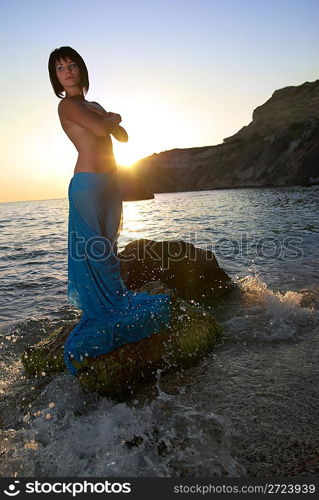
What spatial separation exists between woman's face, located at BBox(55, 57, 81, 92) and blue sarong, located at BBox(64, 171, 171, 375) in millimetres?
934

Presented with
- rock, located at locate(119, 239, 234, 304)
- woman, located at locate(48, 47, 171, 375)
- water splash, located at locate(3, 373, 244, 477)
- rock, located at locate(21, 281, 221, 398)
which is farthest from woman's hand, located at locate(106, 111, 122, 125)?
rock, located at locate(119, 239, 234, 304)

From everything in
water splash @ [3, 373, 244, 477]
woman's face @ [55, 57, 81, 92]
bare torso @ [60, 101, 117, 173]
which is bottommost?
water splash @ [3, 373, 244, 477]

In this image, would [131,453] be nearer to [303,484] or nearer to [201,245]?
[303,484]

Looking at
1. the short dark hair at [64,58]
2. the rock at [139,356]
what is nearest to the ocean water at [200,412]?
the rock at [139,356]

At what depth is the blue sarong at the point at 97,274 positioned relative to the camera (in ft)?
11.7

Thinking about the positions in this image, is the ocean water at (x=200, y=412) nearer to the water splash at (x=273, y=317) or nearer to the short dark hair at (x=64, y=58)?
the water splash at (x=273, y=317)

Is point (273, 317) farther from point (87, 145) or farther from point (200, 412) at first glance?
point (87, 145)

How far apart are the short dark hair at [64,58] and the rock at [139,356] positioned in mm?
2831

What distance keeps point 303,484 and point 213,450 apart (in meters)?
0.67

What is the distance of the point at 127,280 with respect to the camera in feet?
24.7

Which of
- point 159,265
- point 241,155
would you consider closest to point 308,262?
point 159,265

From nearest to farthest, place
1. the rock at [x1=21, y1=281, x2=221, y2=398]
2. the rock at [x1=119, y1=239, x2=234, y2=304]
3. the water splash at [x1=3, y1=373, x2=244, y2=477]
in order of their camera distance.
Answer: the water splash at [x1=3, y1=373, x2=244, y2=477] < the rock at [x1=21, y1=281, x2=221, y2=398] < the rock at [x1=119, y1=239, x2=234, y2=304]

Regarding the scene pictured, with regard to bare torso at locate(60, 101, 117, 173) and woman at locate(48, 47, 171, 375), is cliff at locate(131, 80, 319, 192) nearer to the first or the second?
woman at locate(48, 47, 171, 375)

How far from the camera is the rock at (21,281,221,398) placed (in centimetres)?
382
